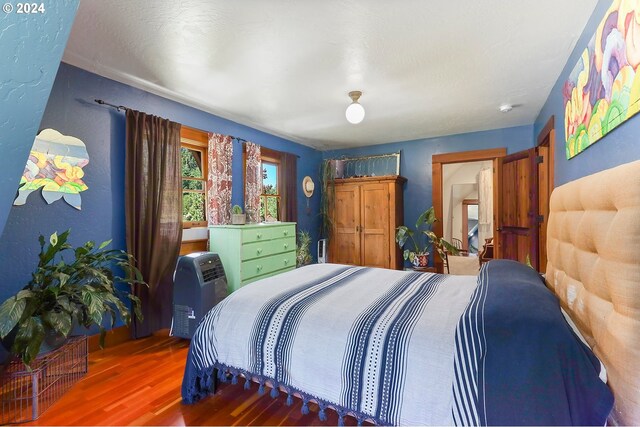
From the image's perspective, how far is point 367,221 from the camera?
4.67 meters

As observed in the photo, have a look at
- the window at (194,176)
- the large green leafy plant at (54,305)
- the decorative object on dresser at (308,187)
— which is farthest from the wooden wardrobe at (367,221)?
the large green leafy plant at (54,305)

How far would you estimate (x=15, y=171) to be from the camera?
0.97 meters

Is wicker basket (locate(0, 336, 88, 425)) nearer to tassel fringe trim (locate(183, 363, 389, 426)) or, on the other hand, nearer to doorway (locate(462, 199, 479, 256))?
tassel fringe trim (locate(183, 363, 389, 426))

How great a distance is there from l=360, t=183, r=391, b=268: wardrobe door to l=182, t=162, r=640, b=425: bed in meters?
2.77

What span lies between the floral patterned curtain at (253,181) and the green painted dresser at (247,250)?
19.3 inches

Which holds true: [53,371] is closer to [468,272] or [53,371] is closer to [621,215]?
[621,215]

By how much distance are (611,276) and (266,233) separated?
289cm

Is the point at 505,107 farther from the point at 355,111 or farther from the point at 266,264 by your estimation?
the point at 266,264

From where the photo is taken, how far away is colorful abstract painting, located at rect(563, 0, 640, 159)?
3.73 ft

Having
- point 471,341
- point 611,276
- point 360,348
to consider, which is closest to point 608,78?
point 611,276

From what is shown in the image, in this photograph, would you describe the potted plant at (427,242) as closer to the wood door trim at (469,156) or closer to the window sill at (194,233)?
the wood door trim at (469,156)

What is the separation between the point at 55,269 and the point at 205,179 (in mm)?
1783

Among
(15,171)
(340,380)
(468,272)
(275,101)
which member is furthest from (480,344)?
(468,272)

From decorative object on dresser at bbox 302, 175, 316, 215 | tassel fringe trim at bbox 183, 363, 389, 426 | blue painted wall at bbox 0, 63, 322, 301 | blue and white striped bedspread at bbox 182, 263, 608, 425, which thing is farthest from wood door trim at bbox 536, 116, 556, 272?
blue painted wall at bbox 0, 63, 322, 301
